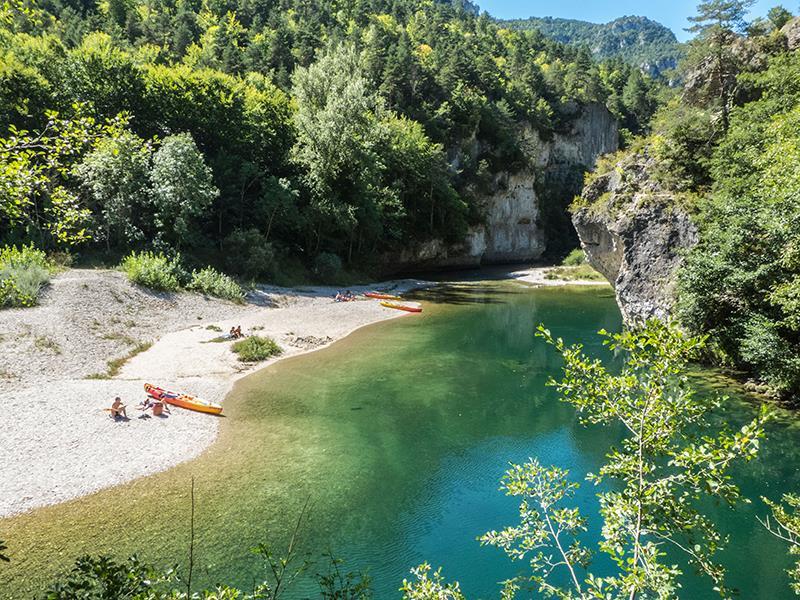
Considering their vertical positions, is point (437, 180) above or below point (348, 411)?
above

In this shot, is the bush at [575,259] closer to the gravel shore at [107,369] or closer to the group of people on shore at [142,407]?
the gravel shore at [107,369]

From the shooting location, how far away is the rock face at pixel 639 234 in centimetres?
2641

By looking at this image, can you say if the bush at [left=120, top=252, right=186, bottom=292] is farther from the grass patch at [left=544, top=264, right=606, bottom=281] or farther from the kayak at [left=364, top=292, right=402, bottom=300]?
the grass patch at [left=544, top=264, right=606, bottom=281]

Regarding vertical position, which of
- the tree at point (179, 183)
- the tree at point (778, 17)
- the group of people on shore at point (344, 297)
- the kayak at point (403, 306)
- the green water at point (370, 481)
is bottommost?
the green water at point (370, 481)

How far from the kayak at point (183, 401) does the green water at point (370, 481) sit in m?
0.75

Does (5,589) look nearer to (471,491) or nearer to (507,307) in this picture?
(471,491)

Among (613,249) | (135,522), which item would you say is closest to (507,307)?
(613,249)

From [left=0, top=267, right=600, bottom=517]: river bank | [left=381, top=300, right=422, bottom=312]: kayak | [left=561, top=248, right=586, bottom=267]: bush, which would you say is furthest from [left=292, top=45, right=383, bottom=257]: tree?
[left=561, top=248, right=586, bottom=267]: bush

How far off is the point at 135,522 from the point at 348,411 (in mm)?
9077

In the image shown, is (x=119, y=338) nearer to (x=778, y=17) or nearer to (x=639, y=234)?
(x=639, y=234)

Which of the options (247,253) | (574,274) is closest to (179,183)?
(247,253)

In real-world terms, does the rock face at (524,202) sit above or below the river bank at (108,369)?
above

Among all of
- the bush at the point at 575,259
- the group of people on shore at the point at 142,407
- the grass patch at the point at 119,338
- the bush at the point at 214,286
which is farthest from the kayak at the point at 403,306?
the bush at the point at 575,259

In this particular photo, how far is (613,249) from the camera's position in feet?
104
